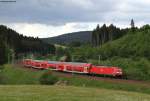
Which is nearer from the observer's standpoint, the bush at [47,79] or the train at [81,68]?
the bush at [47,79]

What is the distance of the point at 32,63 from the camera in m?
138

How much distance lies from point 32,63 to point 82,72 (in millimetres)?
34393

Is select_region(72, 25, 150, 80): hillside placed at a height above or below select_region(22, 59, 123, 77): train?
above

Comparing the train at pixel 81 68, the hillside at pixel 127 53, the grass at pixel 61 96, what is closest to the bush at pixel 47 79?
the train at pixel 81 68

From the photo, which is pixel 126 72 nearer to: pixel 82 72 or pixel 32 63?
pixel 82 72

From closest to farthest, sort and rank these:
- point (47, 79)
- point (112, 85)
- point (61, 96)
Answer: point (61, 96) < point (112, 85) < point (47, 79)

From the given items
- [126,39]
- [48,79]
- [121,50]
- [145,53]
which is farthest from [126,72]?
[126,39]

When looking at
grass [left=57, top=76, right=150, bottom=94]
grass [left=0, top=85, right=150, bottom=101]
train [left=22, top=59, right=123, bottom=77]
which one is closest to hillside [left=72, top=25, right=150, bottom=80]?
train [left=22, top=59, right=123, bottom=77]

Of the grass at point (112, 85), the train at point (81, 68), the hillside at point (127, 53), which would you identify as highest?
the hillside at point (127, 53)

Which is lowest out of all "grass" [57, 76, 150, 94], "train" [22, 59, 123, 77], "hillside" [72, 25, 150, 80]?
"grass" [57, 76, 150, 94]

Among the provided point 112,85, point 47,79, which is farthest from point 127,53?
point 112,85

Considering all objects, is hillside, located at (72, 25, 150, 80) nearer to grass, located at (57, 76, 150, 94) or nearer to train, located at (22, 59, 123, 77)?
train, located at (22, 59, 123, 77)

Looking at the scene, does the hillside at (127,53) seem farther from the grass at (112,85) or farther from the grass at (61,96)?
the grass at (61,96)

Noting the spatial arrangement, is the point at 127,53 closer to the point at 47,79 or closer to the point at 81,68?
the point at 81,68
